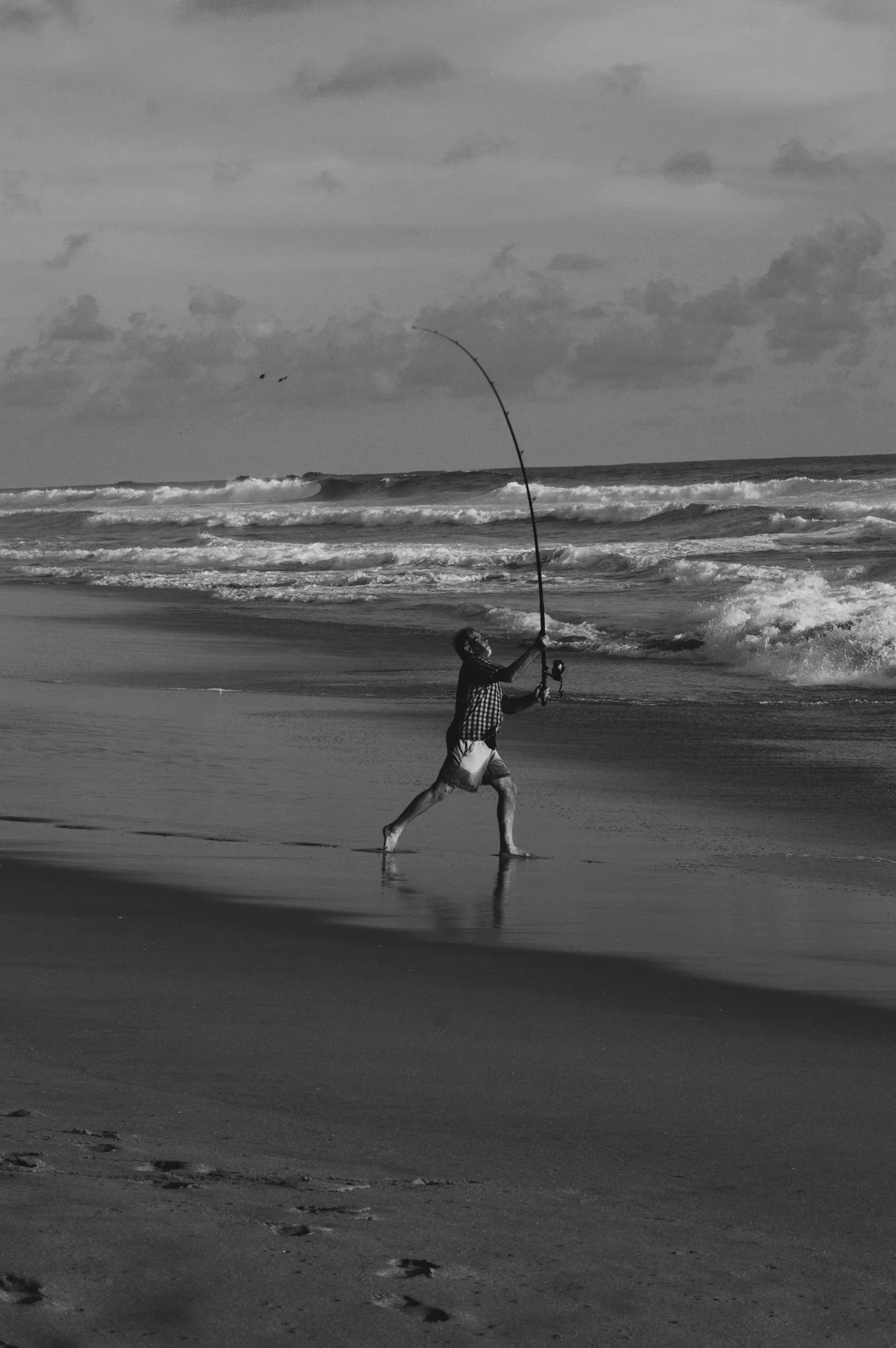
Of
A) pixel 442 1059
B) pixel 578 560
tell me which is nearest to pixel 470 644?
pixel 442 1059

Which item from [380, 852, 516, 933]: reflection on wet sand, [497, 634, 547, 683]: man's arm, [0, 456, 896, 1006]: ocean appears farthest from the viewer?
[497, 634, 547, 683]: man's arm

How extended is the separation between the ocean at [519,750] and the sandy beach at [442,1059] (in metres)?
0.04

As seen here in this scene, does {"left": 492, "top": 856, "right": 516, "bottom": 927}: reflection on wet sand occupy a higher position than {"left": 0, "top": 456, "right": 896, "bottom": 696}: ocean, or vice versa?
{"left": 0, "top": 456, "right": 896, "bottom": 696}: ocean

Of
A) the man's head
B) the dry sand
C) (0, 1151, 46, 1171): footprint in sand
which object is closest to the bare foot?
the man's head

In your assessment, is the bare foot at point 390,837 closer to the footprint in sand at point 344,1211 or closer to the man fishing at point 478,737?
the man fishing at point 478,737

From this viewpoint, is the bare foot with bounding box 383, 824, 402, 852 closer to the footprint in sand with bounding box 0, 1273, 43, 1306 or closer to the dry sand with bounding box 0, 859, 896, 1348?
the dry sand with bounding box 0, 859, 896, 1348

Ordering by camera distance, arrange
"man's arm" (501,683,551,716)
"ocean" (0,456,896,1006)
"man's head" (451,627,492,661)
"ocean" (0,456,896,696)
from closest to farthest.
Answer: "ocean" (0,456,896,1006) → "man's arm" (501,683,551,716) → "man's head" (451,627,492,661) → "ocean" (0,456,896,696)

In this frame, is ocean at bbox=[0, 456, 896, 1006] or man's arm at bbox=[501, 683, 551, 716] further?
man's arm at bbox=[501, 683, 551, 716]

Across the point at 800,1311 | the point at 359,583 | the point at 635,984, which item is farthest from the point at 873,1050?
the point at 359,583

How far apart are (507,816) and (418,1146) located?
11.4 feet

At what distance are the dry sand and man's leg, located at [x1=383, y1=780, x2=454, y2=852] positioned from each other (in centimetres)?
134

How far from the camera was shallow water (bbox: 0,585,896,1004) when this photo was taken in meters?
5.48

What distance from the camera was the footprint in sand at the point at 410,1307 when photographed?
225 centimetres

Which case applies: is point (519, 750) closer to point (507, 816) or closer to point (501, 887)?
point (507, 816)
